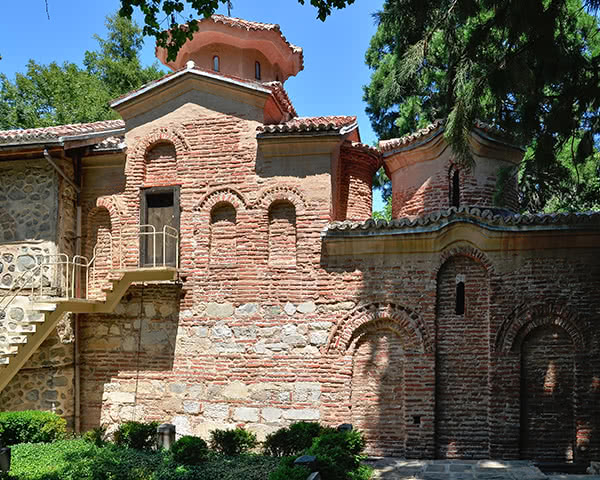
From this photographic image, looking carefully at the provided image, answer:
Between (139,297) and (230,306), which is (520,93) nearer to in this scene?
(230,306)

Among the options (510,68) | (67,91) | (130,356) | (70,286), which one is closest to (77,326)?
(70,286)

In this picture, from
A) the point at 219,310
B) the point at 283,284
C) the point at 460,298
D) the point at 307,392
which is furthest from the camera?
the point at 219,310

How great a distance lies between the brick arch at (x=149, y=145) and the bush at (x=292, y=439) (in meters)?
5.74

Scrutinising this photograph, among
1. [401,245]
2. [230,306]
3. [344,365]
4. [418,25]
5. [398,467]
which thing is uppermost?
[418,25]

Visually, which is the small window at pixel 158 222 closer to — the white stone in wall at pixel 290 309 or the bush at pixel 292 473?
the white stone in wall at pixel 290 309

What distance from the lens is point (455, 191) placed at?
12.1 meters

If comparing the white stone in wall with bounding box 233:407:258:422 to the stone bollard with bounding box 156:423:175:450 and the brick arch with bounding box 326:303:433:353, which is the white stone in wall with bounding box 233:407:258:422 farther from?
the brick arch with bounding box 326:303:433:353

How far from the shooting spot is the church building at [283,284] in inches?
389

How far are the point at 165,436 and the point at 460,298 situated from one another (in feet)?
18.7

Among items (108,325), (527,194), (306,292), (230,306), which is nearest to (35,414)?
(108,325)

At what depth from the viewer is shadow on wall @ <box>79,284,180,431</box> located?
36.8ft

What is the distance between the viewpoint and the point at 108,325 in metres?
11.7

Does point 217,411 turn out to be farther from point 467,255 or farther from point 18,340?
point 467,255

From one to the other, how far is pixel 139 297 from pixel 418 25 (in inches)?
287
